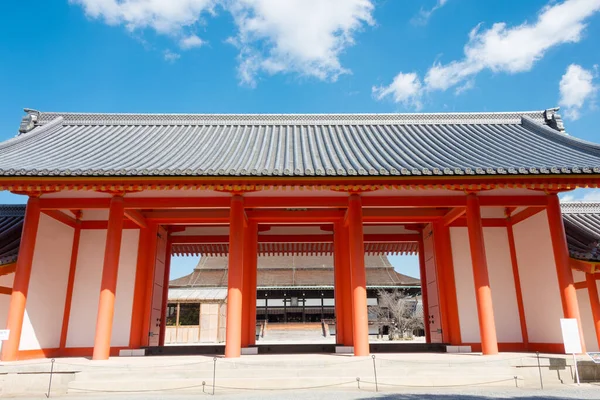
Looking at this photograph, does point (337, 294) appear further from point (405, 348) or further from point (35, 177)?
point (35, 177)

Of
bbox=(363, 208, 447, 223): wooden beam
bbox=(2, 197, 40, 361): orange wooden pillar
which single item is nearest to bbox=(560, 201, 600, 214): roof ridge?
bbox=(363, 208, 447, 223): wooden beam

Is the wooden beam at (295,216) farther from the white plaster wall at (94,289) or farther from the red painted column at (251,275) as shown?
the white plaster wall at (94,289)

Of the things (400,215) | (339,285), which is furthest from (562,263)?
(339,285)

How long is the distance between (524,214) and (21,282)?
36.2 feet

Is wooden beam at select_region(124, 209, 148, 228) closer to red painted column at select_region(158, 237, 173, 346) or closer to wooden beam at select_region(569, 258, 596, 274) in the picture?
red painted column at select_region(158, 237, 173, 346)

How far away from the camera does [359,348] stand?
26.6 ft

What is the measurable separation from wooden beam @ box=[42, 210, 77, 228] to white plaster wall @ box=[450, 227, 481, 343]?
30.4ft

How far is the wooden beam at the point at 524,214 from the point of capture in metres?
9.52

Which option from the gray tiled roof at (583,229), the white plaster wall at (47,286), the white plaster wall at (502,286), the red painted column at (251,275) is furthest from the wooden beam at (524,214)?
the white plaster wall at (47,286)

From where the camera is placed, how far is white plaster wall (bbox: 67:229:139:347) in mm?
9797

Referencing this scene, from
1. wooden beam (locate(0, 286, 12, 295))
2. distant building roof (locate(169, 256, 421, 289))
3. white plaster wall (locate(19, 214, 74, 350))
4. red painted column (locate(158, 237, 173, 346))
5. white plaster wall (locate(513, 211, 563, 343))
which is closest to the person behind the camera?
white plaster wall (locate(19, 214, 74, 350))

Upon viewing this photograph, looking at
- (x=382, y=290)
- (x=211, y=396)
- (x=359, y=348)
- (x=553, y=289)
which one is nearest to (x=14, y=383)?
(x=211, y=396)

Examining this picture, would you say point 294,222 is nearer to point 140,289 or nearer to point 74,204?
point 140,289

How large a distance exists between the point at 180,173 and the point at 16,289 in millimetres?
4084
